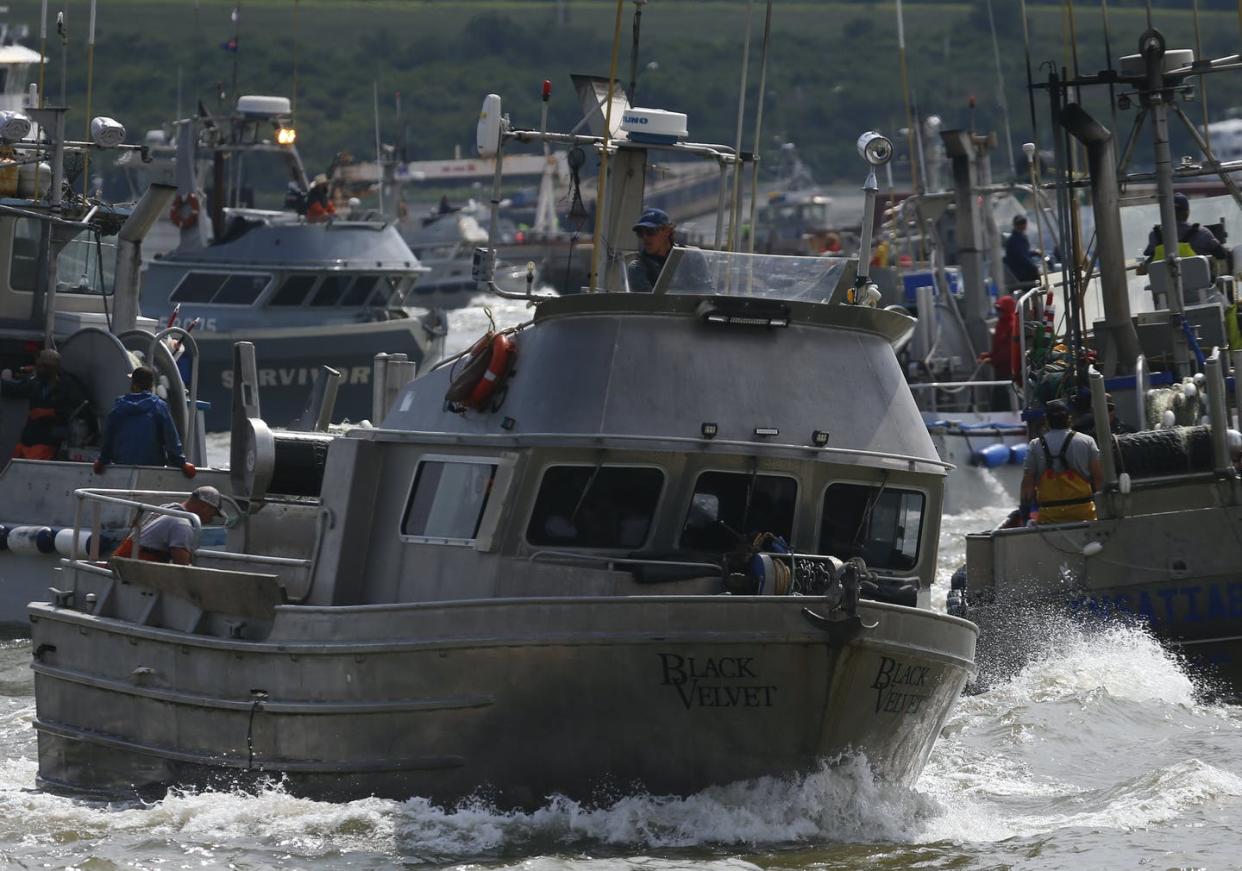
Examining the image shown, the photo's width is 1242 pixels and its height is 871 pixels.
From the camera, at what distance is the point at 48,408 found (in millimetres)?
20656

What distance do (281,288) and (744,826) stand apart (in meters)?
→ 29.2

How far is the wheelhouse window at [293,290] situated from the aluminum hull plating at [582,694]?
27.5m

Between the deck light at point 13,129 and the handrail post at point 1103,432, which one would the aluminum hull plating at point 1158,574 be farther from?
the deck light at point 13,129

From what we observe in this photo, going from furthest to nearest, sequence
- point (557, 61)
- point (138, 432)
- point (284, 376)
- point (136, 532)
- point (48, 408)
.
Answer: point (557, 61) → point (284, 376) → point (48, 408) → point (138, 432) → point (136, 532)

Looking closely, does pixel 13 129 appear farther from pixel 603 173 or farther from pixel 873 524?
pixel 873 524

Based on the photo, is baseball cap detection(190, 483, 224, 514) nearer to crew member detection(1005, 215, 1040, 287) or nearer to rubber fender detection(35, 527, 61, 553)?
rubber fender detection(35, 527, 61, 553)

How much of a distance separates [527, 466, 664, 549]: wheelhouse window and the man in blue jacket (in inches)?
326

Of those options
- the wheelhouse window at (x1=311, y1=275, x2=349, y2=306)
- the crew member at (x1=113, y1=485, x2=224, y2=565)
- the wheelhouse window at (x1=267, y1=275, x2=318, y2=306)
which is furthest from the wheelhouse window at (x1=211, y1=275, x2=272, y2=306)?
the crew member at (x1=113, y1=485, x2=224, y2=565)

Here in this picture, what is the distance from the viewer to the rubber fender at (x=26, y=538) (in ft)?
64.3

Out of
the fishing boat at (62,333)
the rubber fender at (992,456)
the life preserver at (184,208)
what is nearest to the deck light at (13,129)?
the fishing boat at (62,333)

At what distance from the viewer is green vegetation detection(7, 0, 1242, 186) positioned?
379 feet

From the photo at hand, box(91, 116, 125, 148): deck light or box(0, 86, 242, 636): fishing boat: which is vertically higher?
box(91, 116, 125, 148): deck light

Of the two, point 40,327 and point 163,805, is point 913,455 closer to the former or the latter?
point 163,805

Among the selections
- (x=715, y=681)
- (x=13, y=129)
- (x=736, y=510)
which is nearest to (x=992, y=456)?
(x=13, y=129)
